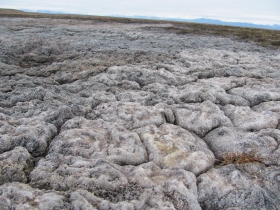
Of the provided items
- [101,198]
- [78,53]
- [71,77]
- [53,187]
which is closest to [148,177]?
[101,198]

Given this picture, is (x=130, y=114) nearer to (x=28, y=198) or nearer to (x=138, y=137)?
(x=138, y=137)

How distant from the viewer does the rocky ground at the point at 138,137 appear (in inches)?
181

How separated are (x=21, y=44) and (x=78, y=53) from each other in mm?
3775

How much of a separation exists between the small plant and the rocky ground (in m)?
0.02

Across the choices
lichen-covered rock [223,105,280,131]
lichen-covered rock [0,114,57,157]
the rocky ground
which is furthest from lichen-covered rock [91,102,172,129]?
lichen-covered rock [223,105,280,131]

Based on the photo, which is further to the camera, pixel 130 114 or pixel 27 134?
pixel 130 114

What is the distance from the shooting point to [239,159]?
5.74 meters

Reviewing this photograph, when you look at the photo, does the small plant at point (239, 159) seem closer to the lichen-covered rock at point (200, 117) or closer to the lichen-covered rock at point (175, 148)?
the lichen-covered rock at point (175, 148)

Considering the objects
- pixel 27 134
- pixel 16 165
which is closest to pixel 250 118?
pixel 27 134

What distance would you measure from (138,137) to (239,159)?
251 centimetres

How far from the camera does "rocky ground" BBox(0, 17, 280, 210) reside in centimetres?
Result: 460

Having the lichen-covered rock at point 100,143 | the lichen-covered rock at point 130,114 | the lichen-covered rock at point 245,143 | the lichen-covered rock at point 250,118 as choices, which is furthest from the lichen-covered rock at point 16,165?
the lichen-covered rock at point 250,118

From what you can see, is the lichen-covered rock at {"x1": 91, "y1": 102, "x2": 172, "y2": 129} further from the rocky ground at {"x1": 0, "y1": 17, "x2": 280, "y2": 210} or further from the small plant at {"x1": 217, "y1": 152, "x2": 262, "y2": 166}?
the small plant at {"x1": 217, "y1": 152, "x2": 262, "y2": 166}

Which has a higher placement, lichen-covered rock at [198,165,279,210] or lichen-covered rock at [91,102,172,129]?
lichen-covered rock at [91,102,172,129]
